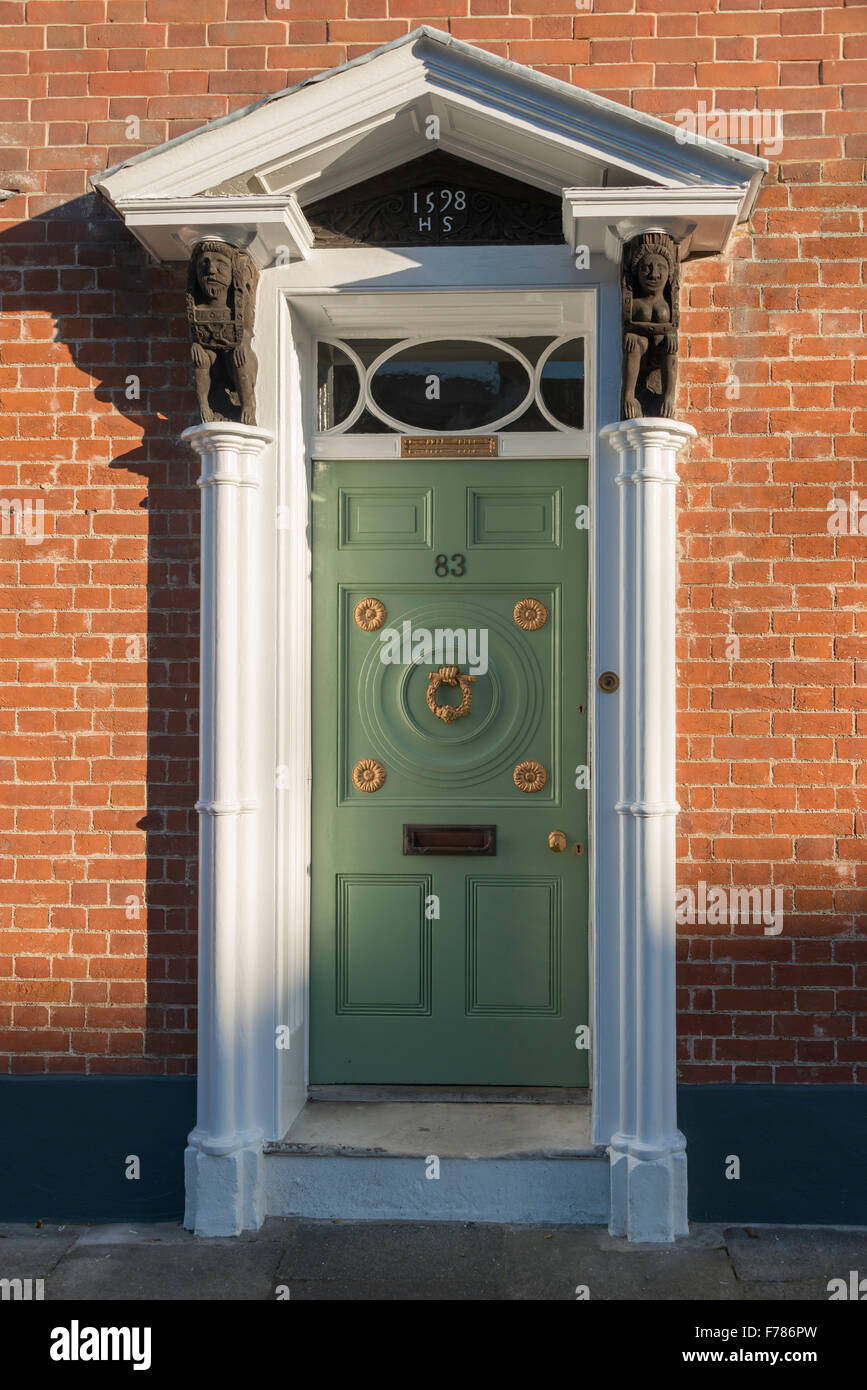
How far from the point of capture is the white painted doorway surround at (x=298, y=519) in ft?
12.5

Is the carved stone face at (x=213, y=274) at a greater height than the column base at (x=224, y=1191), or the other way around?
the carved stone face at (x=213, y=274)

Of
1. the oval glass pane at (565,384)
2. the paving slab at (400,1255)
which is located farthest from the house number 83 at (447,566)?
the paving slab at (400,1255)

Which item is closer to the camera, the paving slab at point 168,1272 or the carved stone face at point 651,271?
the paving slab at point 168,1272

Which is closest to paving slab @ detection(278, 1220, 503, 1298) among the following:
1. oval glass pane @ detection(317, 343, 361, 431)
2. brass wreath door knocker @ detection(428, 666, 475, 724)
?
brass wreath door knocker @ detection(428, 666, 475, 724)

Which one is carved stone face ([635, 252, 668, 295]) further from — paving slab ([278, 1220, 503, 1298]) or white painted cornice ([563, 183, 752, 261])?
paving slab ([278, 1220, 503, 1298])

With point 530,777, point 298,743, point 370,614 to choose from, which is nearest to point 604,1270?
point 530,777

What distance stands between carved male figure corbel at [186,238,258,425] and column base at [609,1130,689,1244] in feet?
9.68

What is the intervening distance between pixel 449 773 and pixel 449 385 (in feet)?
5.15

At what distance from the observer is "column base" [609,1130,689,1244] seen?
3787 millimetres

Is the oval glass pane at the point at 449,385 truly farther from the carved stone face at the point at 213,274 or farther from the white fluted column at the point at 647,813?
the carved stone face at the point at 213,274

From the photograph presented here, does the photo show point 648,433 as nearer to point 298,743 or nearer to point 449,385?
point 449,385

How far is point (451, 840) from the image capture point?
4.36 metres

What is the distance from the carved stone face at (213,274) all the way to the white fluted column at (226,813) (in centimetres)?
47
